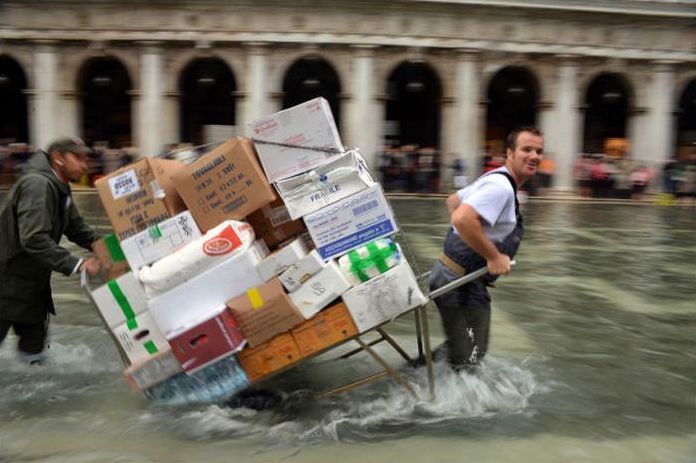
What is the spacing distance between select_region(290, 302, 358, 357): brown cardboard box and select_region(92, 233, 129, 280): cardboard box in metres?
1.13

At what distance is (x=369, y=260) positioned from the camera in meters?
3.98

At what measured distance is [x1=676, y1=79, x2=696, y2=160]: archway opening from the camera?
93.7 feet

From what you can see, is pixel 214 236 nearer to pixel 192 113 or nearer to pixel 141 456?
pixel 141 456

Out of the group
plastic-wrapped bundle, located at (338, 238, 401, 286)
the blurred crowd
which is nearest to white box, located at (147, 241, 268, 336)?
plastic-wrapped bundle, located at (338, 238, 401, 286)

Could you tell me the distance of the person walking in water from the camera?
405 centimetres

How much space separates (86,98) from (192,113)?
13.4 ft

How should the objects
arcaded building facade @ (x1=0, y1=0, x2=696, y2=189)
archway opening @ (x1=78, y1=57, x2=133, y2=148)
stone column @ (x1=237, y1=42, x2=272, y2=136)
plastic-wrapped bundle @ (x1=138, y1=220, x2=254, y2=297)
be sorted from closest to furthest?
1. plastic-wrapped bundle @ (x1=138, y1=220, x2=254, y2=297)
2. arcaded building facade @ (x1=0, y1=0, x2=696, y2=189)
3. stone column @ (x1=237, y1=42, x2=272, y2=136)
4. archway opening @ (x1=78, y1=57, x2=133, y2=148)

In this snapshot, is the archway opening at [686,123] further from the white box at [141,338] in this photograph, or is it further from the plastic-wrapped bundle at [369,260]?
the white box at [141,338]

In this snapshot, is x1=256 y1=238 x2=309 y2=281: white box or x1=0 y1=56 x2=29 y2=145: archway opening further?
x1=0 y1=56 x2=29 y2=145: archway opening

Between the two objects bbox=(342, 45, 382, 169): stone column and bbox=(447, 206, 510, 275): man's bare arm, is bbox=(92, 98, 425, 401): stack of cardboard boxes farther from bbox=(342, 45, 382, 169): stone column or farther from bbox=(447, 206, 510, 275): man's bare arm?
bbox=(342, 45, 382, 169): stone column

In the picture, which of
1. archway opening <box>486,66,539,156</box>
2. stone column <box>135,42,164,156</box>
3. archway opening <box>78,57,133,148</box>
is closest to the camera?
stone column <box>135,42,164,156</box>

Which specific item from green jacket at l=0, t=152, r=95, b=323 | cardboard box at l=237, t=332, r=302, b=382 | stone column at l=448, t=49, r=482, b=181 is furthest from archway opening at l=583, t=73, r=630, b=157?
cardboard box at l=237, t=332, r=302, b=382

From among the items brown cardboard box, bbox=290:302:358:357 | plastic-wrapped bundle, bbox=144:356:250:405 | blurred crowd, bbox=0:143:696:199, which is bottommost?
blurred crowd, bbox=0:143:696:199

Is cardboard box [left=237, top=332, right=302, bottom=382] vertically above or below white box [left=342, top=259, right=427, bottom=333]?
below
